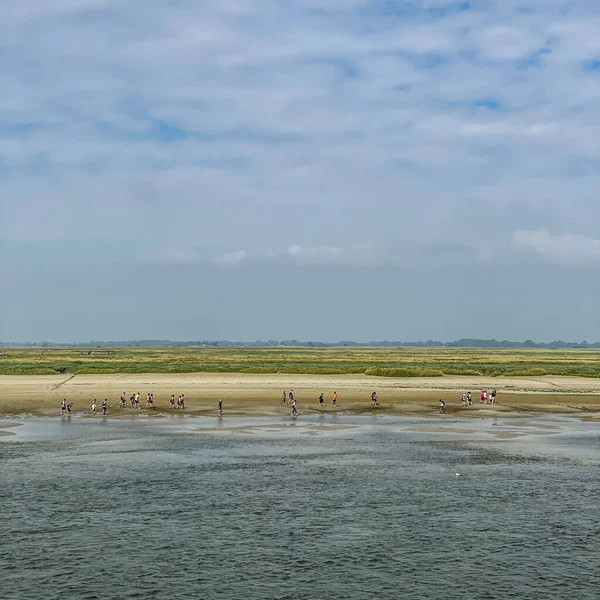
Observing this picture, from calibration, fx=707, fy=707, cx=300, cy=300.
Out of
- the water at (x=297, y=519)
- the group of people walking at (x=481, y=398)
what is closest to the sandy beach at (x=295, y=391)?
the group of people walking at (x=481, y=398)

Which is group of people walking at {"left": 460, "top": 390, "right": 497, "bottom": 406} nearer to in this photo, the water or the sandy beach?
the sandy beach

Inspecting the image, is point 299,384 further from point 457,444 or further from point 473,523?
point 473,523

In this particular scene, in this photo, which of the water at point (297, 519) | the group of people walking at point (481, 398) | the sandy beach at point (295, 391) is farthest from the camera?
the group of people walking at point (481, 398)

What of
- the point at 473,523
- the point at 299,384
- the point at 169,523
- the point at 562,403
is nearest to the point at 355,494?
the point at 473,523

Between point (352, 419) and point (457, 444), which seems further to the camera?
point (352, 419)

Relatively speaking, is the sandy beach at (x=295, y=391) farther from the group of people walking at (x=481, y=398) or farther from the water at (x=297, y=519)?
the water at (x=297, y=519)
